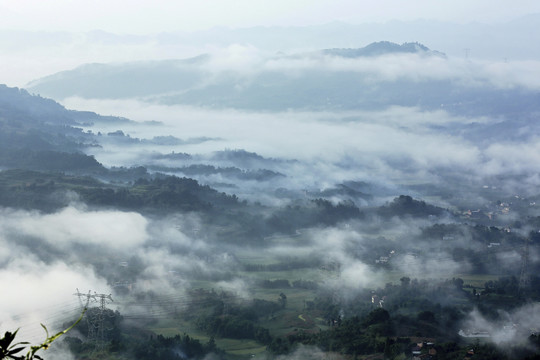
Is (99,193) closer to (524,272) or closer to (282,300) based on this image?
(282,300)

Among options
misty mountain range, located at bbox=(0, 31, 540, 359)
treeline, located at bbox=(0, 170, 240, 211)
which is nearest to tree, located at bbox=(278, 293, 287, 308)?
misty mountain range, located at bbox=(0, 31, 540, 359)

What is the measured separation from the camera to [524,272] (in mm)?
78938

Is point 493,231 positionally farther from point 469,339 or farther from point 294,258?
point 469,339

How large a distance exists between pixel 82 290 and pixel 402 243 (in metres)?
44.9

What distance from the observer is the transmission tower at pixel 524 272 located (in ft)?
232

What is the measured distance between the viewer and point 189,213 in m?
99.3

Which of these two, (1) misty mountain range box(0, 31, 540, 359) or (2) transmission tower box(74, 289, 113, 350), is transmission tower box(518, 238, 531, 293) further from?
(2) transmission tower box(74, 289, 113, 350)

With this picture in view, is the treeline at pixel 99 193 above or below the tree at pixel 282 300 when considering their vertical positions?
above

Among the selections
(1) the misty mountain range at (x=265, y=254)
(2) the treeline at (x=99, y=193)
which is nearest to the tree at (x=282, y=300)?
(1) the misty mountain range at (x=265, y=254)

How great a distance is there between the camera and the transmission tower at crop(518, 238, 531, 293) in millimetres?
70750

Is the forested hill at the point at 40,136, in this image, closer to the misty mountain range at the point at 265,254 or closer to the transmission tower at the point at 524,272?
the misty mountain range at the point at 265,254

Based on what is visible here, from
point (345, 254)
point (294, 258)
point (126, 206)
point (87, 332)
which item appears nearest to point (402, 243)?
point (345, 254)

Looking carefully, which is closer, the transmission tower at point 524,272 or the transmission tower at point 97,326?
the transmission tower at point 97,326

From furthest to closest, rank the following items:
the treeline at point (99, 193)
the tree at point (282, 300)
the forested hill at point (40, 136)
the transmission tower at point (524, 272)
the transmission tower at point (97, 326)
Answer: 1. the forested hill at point (40, 136)
2. the treeline at point (99, 193)
3. the transmission tower at point (524, 272)
4. the tree at point (282, 300)
5. the transmission tower at point (97, 326)
